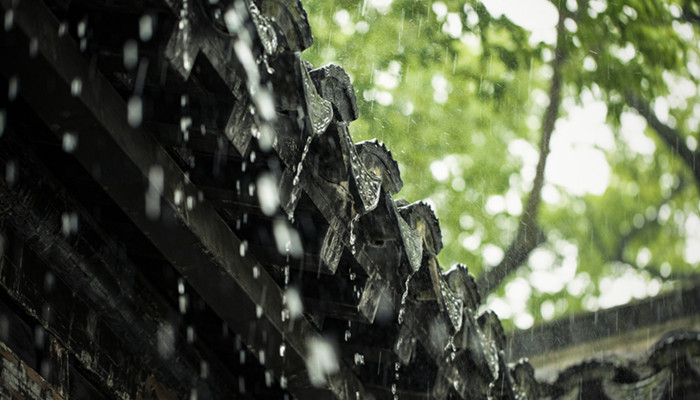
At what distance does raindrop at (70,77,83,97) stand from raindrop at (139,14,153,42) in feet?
0.76

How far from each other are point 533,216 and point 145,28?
370 inches

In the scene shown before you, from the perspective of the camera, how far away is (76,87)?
8.81ft

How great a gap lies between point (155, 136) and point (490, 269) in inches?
355

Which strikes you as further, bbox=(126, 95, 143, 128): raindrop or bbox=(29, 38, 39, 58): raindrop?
bbox=(126, 95, 143, 128): raindrop

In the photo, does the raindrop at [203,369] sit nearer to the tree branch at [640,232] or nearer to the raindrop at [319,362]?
the raindrop at [319,362]

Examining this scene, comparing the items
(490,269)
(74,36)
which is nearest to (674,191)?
(490,269)

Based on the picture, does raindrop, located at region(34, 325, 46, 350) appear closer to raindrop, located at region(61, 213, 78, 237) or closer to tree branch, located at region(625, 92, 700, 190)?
raindrop, located at region(61, 213, 78, 237)

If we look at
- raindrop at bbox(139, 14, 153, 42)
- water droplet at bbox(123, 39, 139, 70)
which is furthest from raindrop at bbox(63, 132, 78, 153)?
raindrop at bbox(139, 14, 153, 42)

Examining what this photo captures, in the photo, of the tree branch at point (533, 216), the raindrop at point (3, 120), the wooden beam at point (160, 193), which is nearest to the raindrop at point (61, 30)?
the wooden beam at point (160, 193)

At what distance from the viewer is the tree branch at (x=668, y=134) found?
40.3 ft

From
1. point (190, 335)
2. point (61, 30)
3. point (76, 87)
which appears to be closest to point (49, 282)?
point (190, 335)

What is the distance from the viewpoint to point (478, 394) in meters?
4.86

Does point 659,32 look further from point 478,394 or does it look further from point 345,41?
point 478,394

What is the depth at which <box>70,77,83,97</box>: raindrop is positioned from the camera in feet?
8.79
